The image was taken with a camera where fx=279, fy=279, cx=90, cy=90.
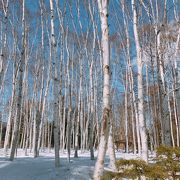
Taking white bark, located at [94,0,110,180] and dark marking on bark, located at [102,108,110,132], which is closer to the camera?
white bark, located at [94,0,110,180]

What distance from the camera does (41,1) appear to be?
13.5 metres

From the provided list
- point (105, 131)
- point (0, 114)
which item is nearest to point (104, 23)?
point (105, 131)

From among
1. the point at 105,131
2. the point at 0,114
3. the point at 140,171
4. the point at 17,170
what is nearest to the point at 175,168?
the point at 140,171

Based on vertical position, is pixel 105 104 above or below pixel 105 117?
above

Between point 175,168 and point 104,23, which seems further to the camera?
point 104,23

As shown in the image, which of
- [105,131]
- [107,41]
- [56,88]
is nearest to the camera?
[105,131]

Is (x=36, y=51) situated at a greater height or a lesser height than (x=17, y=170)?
greater

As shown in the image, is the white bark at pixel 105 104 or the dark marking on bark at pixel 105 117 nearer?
the white bark at pixel 105 104

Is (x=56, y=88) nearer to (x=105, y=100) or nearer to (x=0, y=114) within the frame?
(x=105, y=100)

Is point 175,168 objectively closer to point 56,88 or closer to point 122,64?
point 56,88

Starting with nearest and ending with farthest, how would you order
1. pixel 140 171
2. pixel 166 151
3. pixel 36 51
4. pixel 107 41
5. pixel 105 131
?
1. pixel 140 171
2. pixel 166 151
3. pixel 105 131
4. pixel 107 41
5. pixel 36 51

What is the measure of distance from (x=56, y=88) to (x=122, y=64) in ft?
44.5

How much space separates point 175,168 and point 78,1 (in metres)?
11.5

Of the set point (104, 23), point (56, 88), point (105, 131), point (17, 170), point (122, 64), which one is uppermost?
point (122, 64)
